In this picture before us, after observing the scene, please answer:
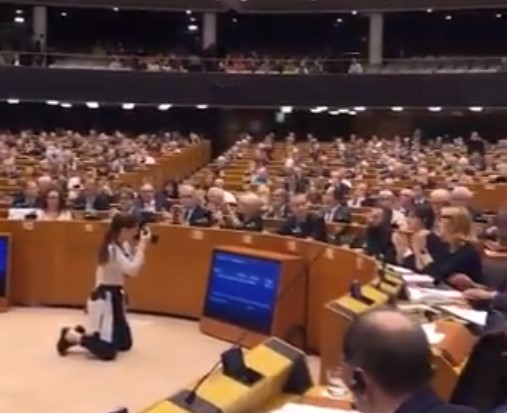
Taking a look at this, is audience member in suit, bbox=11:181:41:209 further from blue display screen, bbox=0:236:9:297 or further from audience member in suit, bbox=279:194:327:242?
audience member in suit, bbox=279:194:327:242

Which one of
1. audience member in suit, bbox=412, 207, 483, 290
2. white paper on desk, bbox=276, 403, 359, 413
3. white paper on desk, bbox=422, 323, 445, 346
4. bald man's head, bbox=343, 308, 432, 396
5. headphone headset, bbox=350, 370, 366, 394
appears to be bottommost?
white paper on desk, bbox=276, 403, 359, 413

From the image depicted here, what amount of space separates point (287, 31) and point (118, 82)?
8145mm

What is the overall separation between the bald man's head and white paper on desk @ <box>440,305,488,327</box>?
2.59 metres

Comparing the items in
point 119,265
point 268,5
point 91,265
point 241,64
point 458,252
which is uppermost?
point 268,5

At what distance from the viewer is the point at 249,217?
36.2ft

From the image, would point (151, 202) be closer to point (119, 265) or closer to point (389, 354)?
point (119, 265)

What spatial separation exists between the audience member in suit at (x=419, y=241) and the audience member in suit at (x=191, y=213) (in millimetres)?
3145

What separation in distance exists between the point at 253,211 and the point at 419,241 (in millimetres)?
3522

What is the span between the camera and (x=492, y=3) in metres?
31.0

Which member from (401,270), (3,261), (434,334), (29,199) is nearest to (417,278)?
(401,270)

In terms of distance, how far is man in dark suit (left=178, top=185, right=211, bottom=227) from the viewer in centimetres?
1159

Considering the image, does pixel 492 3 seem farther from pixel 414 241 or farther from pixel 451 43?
pixel 414 241

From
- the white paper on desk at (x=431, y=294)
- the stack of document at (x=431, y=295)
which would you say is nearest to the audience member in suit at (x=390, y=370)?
the stack of document at (x=431, y=295)

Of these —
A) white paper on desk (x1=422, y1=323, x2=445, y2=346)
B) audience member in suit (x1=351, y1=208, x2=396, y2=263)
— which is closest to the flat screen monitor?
audience member in suit (x1=351, y1=208, x2=396, y2=263)
